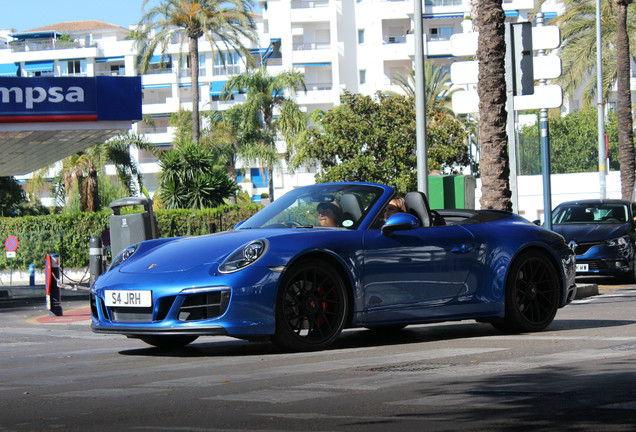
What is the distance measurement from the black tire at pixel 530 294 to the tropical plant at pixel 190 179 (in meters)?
29.8

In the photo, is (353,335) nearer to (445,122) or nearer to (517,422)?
(517,422)

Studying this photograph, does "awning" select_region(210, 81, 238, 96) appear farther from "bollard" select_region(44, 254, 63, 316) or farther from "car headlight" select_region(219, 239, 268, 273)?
"car headlight" select_region(219, 239, 268, 273)

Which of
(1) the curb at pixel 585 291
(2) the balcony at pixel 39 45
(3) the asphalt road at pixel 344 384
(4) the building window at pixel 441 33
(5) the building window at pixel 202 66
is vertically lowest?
(1) the curb at pixel 585 291

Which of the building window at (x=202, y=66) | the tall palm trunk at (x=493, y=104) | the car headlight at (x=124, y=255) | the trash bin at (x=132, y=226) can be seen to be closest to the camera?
the car headlight at (x=124, y=255)

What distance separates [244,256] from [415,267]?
1.66 meters

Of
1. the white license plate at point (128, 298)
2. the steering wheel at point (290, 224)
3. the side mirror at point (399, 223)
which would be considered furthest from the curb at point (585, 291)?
the white license plate at point (128, 298)

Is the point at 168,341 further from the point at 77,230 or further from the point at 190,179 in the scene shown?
the point at 190,179

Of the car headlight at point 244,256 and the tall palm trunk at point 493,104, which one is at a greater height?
the tall palm trunk at point 493,104

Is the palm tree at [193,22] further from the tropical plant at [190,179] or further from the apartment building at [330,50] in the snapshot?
the apartment building at [330,50]

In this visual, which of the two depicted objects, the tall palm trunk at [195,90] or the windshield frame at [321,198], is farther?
the tall palm trunk at [195,90]

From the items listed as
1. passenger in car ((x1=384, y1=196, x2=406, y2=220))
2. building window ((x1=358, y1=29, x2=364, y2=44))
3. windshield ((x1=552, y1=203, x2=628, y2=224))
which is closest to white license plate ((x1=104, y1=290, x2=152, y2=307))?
passenger in car ((x1=384, y1=196, x2=406, y2=220))

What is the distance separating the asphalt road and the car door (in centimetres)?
39

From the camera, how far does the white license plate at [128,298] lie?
7.66m

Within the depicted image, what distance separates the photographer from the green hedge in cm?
3800
